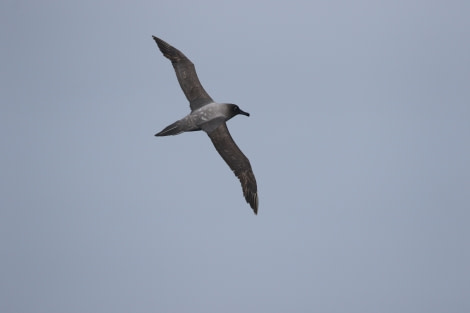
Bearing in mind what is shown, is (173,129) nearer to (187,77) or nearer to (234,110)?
(187,77)

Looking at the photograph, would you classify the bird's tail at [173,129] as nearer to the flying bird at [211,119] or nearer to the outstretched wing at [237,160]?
the flying bird at [211,119]

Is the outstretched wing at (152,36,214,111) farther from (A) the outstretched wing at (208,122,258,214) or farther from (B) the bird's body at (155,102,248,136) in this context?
(A) the outstretched wing at (208,122,258,214)

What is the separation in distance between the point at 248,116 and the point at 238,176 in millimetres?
2195

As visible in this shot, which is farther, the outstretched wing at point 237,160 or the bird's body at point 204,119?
the outstretched wing at point 237,160

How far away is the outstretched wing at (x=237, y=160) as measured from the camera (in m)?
21.5

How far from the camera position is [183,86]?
71.8ft

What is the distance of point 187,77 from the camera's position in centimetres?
2197

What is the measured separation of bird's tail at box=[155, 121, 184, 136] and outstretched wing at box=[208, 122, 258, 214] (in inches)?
47.2

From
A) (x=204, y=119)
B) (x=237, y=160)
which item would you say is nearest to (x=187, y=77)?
(x=204, y=119)

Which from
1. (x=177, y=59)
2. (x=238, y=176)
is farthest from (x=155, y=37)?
(x=238, y=176)

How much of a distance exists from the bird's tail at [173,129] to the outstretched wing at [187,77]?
104 cm

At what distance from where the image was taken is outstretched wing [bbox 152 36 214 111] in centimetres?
2167

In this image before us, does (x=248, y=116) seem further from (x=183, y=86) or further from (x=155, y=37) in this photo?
(x=155, y=37)

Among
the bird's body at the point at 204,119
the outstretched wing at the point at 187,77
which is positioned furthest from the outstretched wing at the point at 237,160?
the outstretched wing at the point at 187,77
